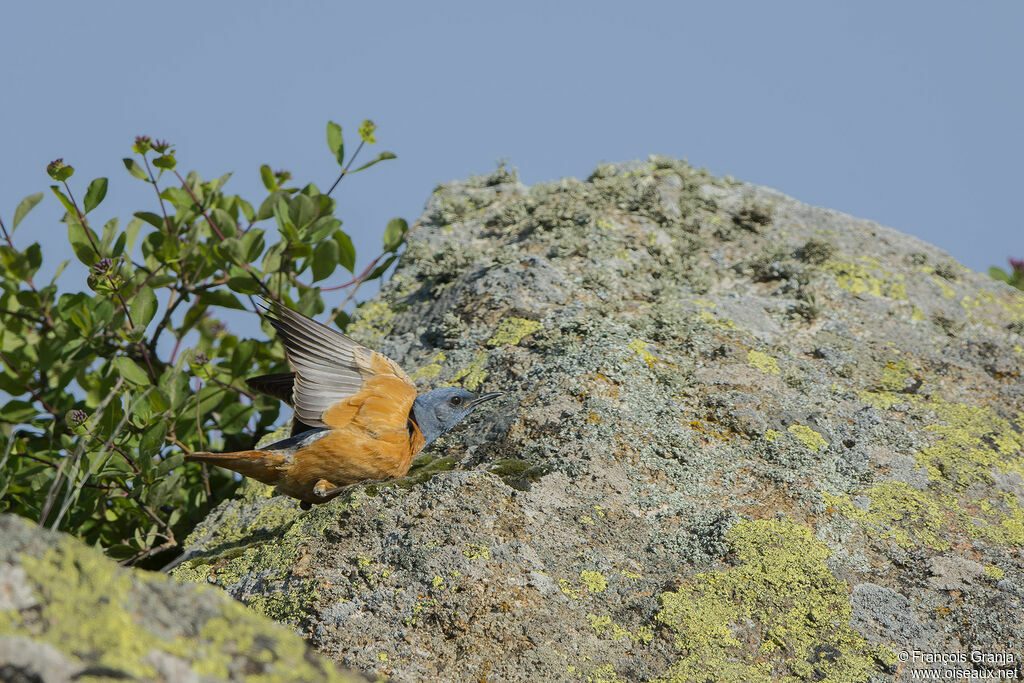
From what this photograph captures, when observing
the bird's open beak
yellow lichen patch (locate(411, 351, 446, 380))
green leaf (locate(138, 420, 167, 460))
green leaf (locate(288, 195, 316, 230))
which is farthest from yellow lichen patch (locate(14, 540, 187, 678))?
green leaf (locate(288, 195, 316, 230))

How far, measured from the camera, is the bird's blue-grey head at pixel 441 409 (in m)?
4.68

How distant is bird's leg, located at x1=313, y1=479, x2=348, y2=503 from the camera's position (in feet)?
14.5

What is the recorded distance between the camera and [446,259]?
6289 mm

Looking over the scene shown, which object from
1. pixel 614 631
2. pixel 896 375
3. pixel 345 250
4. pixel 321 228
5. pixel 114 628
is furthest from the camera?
pixel 345 250

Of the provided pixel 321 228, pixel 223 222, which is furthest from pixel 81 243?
pixel 321 228

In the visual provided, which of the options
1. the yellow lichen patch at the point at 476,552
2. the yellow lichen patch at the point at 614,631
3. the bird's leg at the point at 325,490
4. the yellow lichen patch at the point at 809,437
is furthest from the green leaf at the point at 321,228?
the yellow lichen patch at the point at 614,631

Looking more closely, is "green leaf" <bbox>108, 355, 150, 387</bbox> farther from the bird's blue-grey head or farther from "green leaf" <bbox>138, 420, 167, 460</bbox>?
the bird's blue-grey head

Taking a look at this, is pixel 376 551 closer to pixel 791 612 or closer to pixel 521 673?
pixel 521 673

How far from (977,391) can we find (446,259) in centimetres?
357

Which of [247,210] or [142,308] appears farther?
[247,210]

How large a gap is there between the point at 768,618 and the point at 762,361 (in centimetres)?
201

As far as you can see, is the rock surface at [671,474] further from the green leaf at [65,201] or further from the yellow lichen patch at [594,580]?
the green leaf at [65,201]

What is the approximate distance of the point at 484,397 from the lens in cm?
485

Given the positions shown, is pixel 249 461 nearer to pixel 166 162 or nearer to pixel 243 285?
pixel 243 285
